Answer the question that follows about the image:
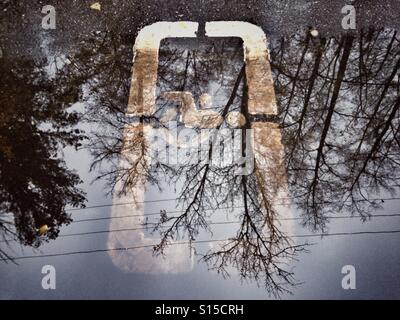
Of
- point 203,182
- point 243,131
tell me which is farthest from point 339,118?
point 203,182

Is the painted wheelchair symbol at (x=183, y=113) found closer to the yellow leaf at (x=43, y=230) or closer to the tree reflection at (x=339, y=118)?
the tree reflection at (x=339, y=118)

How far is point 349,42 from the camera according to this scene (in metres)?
4.23

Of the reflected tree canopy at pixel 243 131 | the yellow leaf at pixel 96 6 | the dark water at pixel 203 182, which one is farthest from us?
the yellow leaf at pixel 96 6

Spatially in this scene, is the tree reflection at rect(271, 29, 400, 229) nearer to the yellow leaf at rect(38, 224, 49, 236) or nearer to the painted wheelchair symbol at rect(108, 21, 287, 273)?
the painted wheelchair symbol at rect(108, 21, 287, 273)

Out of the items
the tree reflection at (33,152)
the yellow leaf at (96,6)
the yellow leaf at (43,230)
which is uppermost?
the yellow leaf at (96,6)

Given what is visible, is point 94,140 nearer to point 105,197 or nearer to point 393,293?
A: point 105,197

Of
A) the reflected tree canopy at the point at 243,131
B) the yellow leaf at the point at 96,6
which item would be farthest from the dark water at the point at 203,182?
the yellow leaf at the point at 96,6

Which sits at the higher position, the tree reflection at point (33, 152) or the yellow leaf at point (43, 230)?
the tree reflection at point (33, 152)

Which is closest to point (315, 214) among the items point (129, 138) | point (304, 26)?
point (129, 138)

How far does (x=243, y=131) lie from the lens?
3846mm

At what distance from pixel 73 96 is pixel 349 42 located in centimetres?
279

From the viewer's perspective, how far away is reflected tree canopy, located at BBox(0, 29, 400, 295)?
3.52m

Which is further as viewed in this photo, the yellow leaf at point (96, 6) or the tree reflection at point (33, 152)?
the yellow leaf at point (96, 6)

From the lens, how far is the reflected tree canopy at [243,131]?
3523 millimetres
